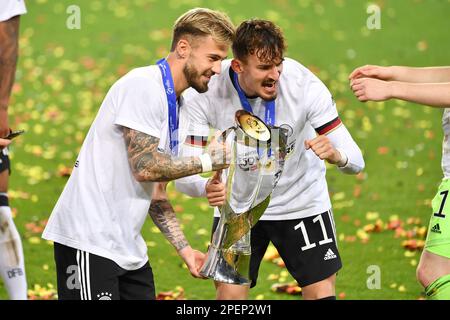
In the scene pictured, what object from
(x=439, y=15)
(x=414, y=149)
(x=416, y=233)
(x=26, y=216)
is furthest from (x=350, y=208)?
(x=439, y=15)

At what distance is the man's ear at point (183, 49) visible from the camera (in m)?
5.73

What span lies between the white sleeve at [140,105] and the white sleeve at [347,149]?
1.33 meters

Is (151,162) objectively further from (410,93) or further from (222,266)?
(410,93)

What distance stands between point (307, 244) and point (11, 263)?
2.21 m

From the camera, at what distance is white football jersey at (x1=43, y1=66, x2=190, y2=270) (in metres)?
5.43

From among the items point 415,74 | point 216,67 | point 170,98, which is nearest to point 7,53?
point 216,67

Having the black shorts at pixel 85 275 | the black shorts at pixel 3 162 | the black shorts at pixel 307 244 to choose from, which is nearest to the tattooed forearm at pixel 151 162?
the black shorts at pixel 85 275

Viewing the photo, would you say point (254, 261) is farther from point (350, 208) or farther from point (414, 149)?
point (414, 149)

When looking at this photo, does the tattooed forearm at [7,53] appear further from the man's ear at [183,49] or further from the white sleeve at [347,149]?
the white sleeve at [347,149]

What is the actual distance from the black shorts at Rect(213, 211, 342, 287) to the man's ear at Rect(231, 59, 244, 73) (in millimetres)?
1008

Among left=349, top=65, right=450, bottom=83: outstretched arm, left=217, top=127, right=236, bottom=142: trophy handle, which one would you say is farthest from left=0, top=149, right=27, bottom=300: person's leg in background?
left=349, top=65, right=450, bottom=83: outstretched arm

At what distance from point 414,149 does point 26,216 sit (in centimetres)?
515

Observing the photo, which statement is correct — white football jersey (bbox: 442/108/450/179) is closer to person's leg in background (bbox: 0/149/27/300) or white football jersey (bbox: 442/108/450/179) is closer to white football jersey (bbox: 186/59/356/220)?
white football jersey (bbox: 186/59/356/220)

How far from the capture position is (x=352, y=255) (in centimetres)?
968
